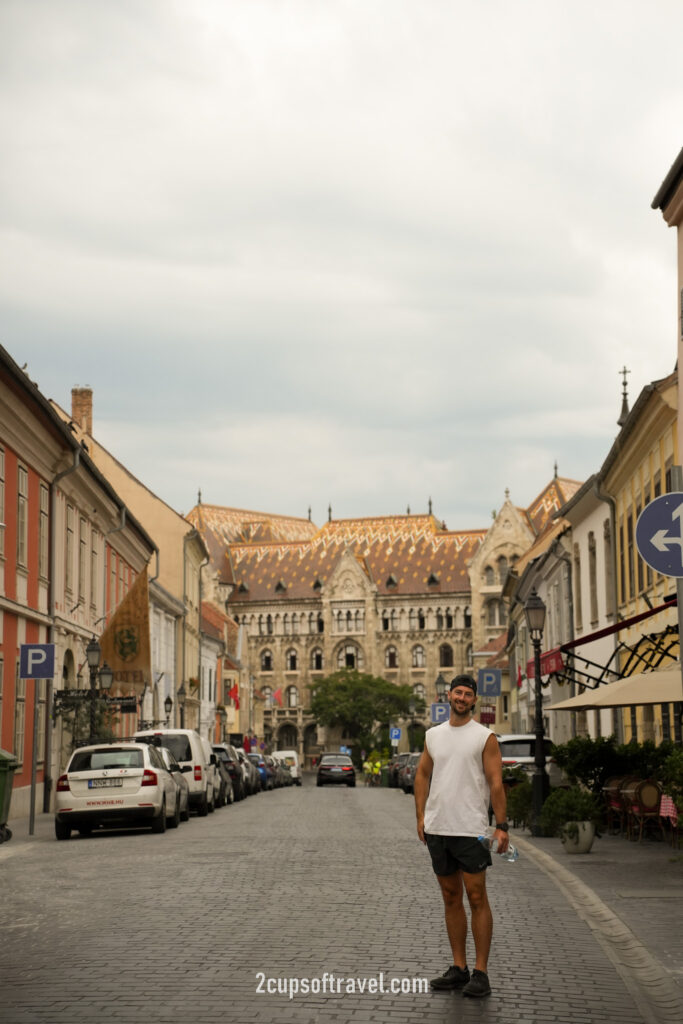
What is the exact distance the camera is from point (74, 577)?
1500 inches

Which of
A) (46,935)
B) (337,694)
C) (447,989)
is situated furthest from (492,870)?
(337,694)

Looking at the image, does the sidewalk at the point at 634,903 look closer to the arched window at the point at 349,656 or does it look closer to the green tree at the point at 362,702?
the green tree at the point at 362,702

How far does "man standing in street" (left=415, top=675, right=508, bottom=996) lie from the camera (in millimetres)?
8094

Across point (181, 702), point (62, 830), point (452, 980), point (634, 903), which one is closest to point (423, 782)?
point (452, 980)

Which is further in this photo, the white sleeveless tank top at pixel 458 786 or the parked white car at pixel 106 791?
the parked white car at pixel 106 791

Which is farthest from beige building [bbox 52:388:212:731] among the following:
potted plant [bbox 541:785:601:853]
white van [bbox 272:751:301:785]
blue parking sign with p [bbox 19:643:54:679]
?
potted plant [bbox 541:785:601:853]

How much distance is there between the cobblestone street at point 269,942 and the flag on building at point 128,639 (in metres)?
16.7

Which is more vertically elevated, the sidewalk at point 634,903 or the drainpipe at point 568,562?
the drainpipe at point 568,562

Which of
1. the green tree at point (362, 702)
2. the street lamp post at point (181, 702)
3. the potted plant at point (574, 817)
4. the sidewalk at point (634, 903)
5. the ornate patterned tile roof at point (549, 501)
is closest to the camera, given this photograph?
the sidewalk at point (634, 903)

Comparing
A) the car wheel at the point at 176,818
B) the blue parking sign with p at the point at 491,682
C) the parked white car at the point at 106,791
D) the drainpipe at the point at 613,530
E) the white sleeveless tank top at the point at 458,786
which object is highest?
the drainpipe at the point at 613,530

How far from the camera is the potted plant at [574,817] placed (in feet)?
59.2

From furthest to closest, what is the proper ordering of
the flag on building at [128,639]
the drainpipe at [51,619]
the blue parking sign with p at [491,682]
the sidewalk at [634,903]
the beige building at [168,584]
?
the beige building at [168,584]
the flag on building at [128,639]
the blue parking sign with p at [491,682]
the drainpipe at [51,619]
the sidewalk at [634,903]

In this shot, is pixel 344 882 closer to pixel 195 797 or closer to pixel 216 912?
pixel 216 912

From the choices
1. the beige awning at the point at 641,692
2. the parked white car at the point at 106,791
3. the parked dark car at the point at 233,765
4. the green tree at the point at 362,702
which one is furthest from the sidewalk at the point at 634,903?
the green tree at the point at 362,702
